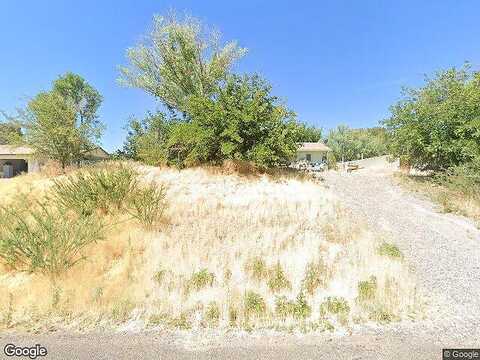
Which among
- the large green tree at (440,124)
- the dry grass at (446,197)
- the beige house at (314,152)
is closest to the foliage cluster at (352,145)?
the beige house at (314,152)

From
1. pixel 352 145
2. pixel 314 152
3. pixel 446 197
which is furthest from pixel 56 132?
pixel 352 145

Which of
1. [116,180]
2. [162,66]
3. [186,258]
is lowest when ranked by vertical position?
[186,258]

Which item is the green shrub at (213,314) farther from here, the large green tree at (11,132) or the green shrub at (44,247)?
the large green tree at (11,132)

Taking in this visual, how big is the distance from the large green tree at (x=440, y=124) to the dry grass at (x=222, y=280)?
874cm

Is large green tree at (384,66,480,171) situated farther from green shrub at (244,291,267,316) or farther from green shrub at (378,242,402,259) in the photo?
green shrub at (244,291,267,316)

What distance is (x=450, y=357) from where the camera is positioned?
3012 millimetres

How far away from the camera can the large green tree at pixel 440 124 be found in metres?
12.4

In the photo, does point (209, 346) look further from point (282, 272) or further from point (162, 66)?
point (162, 66)

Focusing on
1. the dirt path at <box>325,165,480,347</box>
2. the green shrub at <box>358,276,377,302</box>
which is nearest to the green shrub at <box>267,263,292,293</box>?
the green shrub at <box>358,276,377,302</box>

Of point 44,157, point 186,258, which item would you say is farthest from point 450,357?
point 44,157

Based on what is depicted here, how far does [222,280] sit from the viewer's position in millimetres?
4805

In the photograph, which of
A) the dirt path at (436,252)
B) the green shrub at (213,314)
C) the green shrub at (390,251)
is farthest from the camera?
the green shrub at (390,251)

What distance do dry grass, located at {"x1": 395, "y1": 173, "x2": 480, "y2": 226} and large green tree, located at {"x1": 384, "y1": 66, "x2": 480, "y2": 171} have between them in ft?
4.56

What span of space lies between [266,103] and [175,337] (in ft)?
38.1
